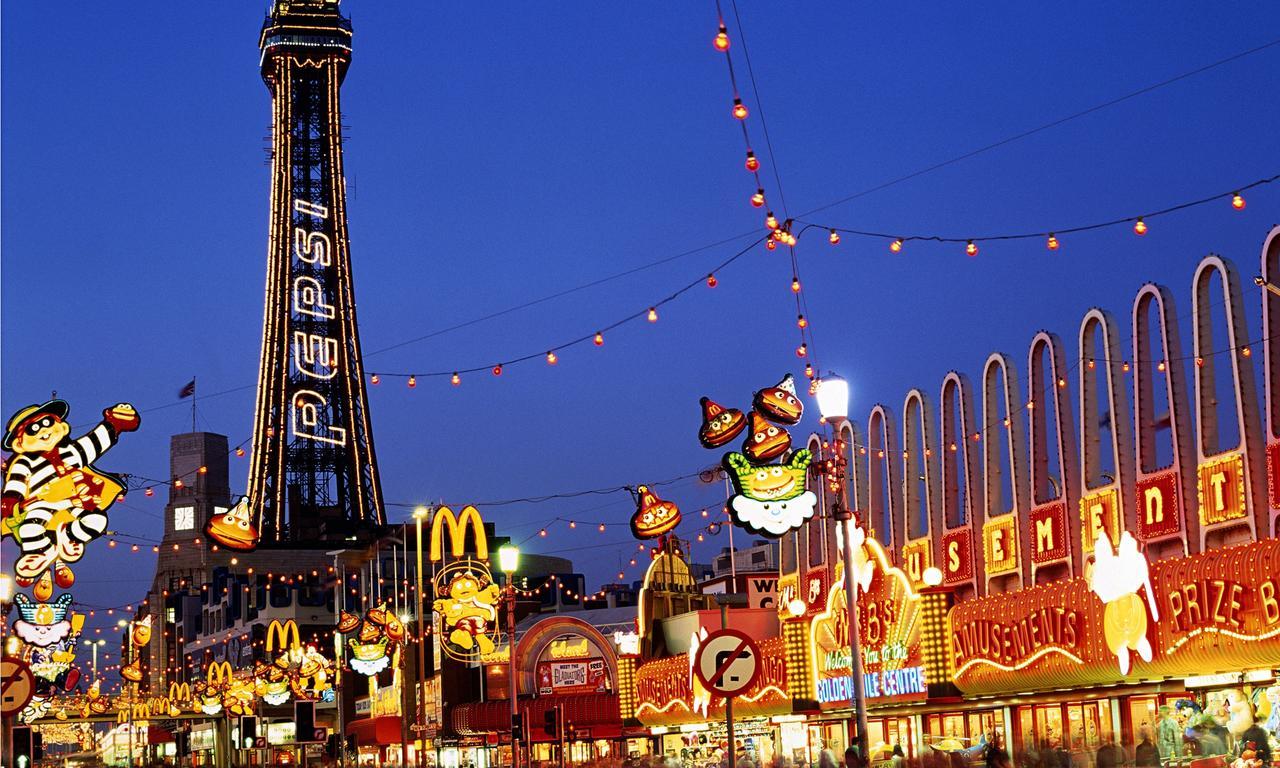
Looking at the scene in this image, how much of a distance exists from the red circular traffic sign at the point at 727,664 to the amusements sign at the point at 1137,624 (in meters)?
12.2

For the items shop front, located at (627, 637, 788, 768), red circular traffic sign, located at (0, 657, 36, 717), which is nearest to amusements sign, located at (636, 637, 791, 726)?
shop front, located at (627, 637, 788, 768)

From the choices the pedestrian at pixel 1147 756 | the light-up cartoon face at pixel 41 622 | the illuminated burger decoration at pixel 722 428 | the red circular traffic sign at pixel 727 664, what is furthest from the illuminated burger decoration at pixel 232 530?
the red circular traffic sign at pixel 727 664

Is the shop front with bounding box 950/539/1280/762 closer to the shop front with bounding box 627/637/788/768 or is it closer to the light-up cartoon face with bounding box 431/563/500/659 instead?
the shop front with bounding box 627/637/788/768

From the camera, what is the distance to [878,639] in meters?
39.2

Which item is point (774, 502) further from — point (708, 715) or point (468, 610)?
point (468, 610)

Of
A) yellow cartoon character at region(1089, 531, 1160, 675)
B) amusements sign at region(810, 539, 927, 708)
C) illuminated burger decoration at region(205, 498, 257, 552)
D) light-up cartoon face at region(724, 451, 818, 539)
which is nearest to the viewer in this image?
yellow cartoon character at region(1089, 531, 1160, 675)

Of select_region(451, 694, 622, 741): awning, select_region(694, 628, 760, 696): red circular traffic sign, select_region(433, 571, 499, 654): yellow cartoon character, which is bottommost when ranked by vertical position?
select_region(451, 694, 622, 741): awning

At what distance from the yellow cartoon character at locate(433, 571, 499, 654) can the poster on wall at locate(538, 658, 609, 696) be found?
13.1 m

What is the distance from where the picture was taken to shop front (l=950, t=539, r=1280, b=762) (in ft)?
89.2

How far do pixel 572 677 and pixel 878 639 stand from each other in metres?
29.0

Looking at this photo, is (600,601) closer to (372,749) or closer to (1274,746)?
(372,749)

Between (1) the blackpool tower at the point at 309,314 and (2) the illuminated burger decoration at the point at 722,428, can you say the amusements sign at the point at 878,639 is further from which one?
(1) the blackpool tower at the point at 309,314

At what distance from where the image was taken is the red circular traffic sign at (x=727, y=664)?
692 inches

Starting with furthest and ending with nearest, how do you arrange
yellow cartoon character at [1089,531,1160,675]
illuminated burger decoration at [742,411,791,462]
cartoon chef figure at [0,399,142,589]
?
illuminated burger decoration at [742,411,791,462]
yellow cartoon character at [1089,531,1160,675]
cartoon chef figure at [0,399,142,589]
